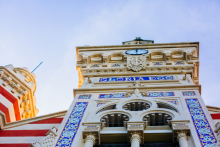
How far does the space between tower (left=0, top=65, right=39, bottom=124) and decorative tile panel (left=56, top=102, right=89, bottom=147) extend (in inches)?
126

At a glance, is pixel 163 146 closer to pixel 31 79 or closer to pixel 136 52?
pixel 136 52

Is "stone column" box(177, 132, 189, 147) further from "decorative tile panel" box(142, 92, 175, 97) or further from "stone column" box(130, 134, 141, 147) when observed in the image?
"decorative tile panel" box(142, 92, 175, 97)

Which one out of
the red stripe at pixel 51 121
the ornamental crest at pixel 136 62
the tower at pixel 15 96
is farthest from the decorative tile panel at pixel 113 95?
the tower at pixel 15 96

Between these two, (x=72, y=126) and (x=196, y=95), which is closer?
(x=72, y=126)

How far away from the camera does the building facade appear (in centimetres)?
1106

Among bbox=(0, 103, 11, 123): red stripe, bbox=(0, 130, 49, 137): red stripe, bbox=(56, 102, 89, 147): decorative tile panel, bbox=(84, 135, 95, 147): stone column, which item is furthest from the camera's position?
bbox=(0, 103, 11, 123): red stripe

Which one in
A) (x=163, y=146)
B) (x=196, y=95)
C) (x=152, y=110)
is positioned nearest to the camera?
(x=163, y=146)

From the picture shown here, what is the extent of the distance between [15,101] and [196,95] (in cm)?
780

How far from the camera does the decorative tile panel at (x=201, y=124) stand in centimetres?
1040

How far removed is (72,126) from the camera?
11883 mm

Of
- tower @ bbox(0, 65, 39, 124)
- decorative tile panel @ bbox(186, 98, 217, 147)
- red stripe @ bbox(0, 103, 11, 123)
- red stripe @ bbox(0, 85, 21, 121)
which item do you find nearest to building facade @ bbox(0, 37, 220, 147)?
decorative tile panel @ bbox(186, 98, 217, 147)

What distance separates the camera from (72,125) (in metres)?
Result: 12.0

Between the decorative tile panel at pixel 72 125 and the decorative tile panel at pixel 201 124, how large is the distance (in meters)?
3.81

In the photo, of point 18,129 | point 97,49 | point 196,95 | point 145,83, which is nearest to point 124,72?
point 145,83
